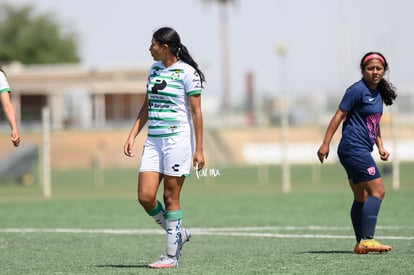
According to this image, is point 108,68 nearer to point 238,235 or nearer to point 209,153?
point 209,153

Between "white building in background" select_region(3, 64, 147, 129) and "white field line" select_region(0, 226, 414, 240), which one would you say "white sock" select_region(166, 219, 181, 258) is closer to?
"white field line" select_region(0, 226, 414, 240)

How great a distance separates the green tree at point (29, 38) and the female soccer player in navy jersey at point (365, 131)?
8488 cm

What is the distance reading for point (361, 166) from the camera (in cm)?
1093

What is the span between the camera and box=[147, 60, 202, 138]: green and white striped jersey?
991 centimetres

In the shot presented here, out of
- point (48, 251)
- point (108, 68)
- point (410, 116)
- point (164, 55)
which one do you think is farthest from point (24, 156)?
point (108, 68)

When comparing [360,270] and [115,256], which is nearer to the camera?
[360,270]

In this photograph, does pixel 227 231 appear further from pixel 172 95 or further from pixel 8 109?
pixel 172 95

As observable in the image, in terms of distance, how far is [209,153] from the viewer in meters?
55.6

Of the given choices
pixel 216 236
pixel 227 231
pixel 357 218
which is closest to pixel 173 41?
pixel 357 218

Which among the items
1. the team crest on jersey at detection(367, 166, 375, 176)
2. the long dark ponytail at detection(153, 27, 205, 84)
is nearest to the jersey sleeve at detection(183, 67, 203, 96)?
the long dark ponytail at detection(153, 27, 205, 84)

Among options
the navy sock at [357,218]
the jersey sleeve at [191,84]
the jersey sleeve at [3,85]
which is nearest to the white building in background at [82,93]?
the jersey sleeve at [3,85]

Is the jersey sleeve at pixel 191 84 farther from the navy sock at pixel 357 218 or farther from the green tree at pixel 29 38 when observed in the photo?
the green tree at pixel 29 38

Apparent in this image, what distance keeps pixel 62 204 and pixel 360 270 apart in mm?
12705

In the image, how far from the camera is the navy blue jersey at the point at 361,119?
10.9 metres
